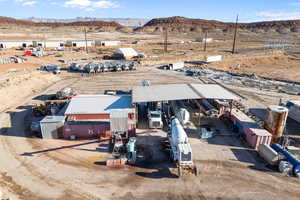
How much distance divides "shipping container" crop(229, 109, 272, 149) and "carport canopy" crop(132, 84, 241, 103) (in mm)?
2710

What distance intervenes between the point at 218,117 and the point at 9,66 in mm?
→ 52370

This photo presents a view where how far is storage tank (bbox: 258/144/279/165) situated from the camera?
18303 millimetres

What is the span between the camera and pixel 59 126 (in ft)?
74.1

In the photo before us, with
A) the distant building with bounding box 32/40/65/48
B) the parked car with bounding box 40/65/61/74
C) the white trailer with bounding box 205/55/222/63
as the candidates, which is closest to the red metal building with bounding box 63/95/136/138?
the parked car with bounding box 40/65/61/74

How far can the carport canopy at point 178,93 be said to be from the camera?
962 inches

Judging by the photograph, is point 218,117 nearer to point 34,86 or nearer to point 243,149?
point 243,149

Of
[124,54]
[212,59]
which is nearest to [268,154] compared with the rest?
[212,59]

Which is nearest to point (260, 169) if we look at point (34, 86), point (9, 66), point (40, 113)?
point (40, 113)

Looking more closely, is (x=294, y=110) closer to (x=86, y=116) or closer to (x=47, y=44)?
(x=86, y=116)

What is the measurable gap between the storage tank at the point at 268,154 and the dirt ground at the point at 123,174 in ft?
1.88

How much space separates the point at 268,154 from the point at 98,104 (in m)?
19.2

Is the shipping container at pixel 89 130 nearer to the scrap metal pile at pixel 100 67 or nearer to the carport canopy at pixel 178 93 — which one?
the carport canopy at pixel 178 93

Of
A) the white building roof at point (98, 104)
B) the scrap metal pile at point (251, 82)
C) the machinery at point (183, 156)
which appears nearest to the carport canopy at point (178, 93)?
the white building roof at point (98, 104)

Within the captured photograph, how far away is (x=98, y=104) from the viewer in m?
26.8
